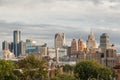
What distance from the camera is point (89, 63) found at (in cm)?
16100

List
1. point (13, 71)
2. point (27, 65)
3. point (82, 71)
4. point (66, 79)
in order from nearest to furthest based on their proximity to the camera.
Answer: point (66, 79) < point (13, 71) < point (27, 65) < point (82, 71)

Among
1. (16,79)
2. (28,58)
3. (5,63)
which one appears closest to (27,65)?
(28,58)

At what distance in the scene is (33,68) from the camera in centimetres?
13825

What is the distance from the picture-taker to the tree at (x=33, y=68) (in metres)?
128

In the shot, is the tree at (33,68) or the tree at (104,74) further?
the tree at (104,74)

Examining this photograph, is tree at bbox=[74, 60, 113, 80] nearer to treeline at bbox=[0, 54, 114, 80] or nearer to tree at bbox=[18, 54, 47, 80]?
treeline at bbox=[0, 54, 114, 80]

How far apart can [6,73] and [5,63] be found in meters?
8.45

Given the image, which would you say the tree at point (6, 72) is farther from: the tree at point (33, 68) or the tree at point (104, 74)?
the tree at point (104, 74)

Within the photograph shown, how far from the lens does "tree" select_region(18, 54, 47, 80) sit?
12804 centimetres

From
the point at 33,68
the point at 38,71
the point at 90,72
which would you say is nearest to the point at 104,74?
the point at 90,72

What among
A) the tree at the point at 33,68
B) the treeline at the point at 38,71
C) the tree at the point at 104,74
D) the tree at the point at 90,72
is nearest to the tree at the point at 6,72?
the treeline at the point at 38,71

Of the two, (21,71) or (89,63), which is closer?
(21,71)

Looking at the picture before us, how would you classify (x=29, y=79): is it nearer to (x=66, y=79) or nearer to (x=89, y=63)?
(x=66, y=79)

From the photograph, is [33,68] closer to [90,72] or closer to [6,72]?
[90,72]
